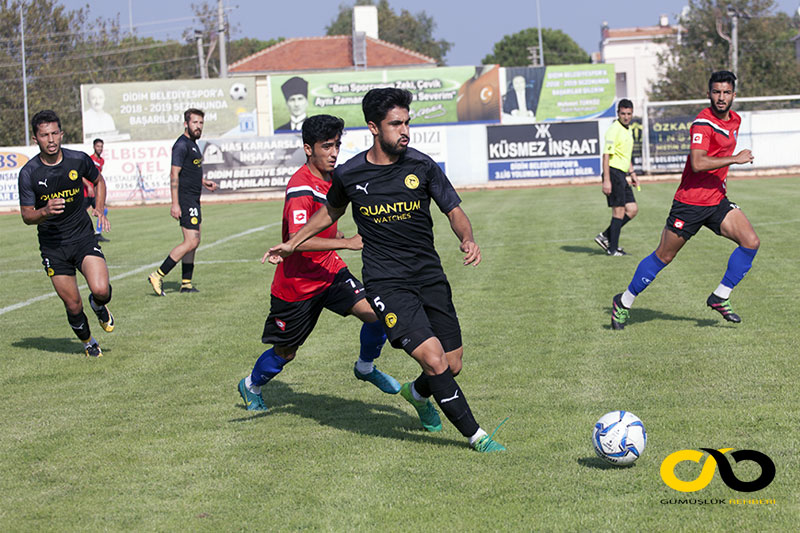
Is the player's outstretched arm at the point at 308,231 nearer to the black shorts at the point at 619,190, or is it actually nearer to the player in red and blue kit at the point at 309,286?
the player in red and blue kit at the point at 309,286

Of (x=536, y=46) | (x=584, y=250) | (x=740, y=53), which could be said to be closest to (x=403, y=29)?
(x=536, y=46)

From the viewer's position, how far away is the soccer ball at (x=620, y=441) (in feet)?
→ 16.0

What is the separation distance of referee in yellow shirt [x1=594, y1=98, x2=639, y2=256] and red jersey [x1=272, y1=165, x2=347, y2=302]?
8.61 metres

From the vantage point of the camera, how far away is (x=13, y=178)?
36500 mm

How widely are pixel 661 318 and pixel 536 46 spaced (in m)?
107

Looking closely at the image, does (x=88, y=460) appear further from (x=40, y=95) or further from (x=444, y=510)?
(x=40, y=95)

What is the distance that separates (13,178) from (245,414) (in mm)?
33516

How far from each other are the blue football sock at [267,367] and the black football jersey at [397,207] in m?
1.26

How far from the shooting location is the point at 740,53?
5350 cm

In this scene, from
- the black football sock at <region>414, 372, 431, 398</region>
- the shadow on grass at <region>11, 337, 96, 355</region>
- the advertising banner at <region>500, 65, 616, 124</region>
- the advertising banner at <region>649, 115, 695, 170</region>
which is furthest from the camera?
the advertising banner at <region>500, 65, 616, 124</region>

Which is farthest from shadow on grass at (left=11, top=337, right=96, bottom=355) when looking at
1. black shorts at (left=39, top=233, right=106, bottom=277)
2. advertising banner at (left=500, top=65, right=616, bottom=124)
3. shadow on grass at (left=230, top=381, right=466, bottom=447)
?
advertising banner at (left=500, top=65, right=616, bottom=124)

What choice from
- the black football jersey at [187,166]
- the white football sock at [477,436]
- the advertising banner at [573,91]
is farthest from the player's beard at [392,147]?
the advertising banner at [573,91]

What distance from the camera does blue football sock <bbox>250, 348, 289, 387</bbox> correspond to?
6.53 meters

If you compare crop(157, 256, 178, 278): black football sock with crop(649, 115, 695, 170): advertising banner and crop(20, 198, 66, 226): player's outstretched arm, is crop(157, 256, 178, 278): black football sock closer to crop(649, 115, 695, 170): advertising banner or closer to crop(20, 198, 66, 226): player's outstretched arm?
crop(20, 198, 66, 226): player's outstretched arm
